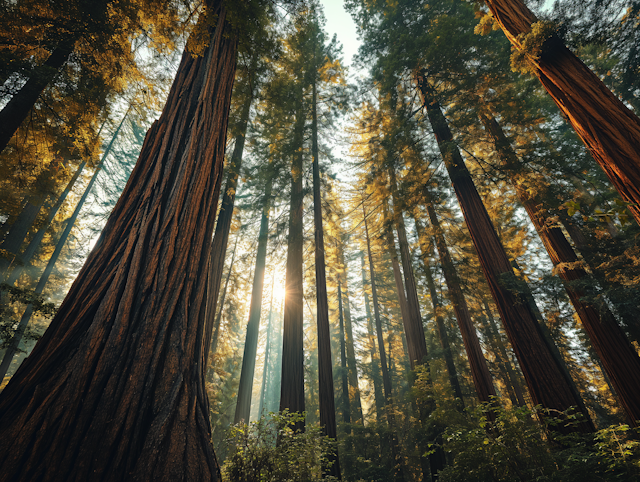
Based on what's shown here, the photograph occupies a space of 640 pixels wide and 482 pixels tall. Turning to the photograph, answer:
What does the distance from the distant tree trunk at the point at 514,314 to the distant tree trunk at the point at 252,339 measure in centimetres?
571

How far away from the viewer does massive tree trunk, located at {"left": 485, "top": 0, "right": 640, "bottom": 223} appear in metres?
2.48

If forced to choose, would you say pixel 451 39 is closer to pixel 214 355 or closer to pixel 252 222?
pixel 252 222

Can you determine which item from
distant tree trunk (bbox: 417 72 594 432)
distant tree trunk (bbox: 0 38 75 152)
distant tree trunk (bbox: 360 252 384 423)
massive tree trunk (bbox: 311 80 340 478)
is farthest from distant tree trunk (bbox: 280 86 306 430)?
distant tree trunk (bbox: 360 252 384 423)

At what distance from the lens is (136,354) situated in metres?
1.56

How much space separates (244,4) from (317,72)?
6964 mm

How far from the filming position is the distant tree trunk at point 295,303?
19.0ft

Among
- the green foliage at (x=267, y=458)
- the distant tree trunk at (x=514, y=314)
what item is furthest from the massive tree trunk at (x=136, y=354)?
the distant tree trunk at (x=514, y=314)

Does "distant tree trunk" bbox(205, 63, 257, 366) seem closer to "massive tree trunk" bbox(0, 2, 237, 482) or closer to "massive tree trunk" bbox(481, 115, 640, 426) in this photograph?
"massive tree trunk" bbox(0, 2, 237, 482)

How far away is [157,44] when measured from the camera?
4539 millimetres

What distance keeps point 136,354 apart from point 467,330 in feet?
25.6

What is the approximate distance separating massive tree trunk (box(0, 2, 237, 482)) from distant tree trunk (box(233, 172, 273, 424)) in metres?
6.31

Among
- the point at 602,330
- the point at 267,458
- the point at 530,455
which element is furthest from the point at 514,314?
the point at 267,458

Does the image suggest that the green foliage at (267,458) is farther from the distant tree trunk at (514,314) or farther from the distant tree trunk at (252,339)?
the distant tree trunk at (252,339)

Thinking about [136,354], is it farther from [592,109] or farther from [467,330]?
[467,330]
